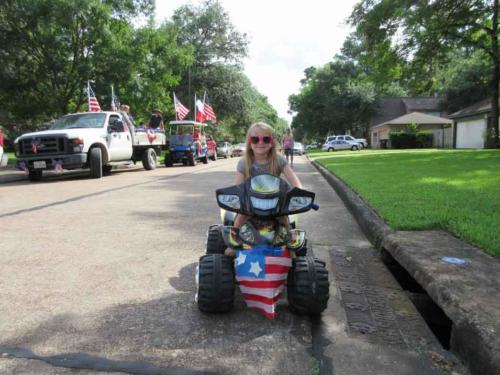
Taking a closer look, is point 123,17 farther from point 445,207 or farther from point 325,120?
point 325,120

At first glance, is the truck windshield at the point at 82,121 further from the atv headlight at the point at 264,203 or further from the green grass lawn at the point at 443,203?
the atv headlight at the point at 264,203

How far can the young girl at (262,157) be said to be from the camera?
3.45 metres

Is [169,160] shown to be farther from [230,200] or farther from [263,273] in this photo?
[263,273]

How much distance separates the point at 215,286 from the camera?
293 cm

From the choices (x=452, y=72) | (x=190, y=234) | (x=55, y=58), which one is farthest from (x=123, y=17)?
(x=452, y=72)

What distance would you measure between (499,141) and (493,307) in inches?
1095

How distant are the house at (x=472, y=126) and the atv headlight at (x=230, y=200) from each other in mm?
34697

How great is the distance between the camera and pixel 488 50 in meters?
26.0

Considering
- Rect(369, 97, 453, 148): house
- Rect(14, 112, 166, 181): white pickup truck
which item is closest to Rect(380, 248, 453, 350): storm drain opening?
Rect(14, 112, 166, 181): white pickup truck

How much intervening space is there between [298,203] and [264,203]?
0.24 metres

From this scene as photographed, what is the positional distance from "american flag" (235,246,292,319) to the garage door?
35882 mm

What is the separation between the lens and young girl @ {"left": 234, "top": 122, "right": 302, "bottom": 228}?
11.3ft

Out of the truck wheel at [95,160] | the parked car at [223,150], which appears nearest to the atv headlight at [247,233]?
the truck wheel at [95,160]

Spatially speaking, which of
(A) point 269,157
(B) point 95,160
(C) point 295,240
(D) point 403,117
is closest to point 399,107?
(D) point 403,117
